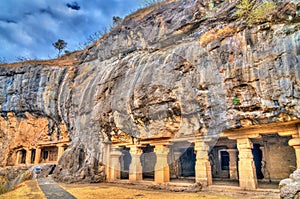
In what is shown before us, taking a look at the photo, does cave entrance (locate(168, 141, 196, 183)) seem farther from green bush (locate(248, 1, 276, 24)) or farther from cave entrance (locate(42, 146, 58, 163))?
cave entrance (locate(42, 146, 58, 163))

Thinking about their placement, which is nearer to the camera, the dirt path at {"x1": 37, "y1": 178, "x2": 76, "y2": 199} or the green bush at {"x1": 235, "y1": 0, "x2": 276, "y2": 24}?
the dirt path at {"x1": 37, "y1": 178, "x2": 76, "y2": 199}

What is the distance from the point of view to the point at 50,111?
1958 cm

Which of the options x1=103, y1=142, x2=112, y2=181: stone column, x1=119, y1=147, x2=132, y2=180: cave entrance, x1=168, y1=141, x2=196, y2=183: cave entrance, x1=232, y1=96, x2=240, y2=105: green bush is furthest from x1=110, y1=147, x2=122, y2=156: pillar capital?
x1=232, y1=96, x2=240, y2=105: green bush

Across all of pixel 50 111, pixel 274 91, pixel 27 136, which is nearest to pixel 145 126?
pixel 274 91

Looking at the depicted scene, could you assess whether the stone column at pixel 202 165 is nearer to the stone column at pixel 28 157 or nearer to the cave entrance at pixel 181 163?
the cave entrance at pixel 181 163

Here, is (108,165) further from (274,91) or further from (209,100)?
(274,91)

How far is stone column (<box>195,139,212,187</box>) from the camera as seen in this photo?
391 inches

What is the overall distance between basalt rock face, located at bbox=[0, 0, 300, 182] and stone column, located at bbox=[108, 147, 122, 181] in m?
0.66

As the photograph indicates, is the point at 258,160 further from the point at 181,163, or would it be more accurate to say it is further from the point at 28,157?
the point at 28,157

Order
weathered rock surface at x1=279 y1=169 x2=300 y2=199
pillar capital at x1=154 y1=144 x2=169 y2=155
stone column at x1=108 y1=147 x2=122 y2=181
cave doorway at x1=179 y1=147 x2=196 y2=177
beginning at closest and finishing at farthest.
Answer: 1. weathered rock surface at x1=279 y1=169 x2=300 y2=199
2. pillar capital at x1=154 y1=144 x2=169 y2=155
3. stone column at x1=108 y1=147 x2=122 y2=181
4. cave doorway at x1=179 y1=147 x2=196 y2=177

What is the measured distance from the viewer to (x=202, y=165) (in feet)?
33.3

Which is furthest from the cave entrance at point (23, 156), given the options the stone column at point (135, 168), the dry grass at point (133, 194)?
the dry grass at point (133, 194)

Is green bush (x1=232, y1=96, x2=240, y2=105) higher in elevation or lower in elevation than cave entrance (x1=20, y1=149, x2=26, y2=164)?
higher

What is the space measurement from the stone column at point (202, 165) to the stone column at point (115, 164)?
5.45 m
